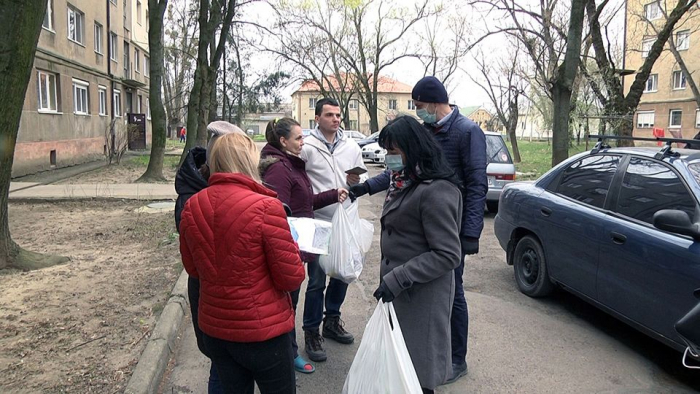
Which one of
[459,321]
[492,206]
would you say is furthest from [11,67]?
[492,206]

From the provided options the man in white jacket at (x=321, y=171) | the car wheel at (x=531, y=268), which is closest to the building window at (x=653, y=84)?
the car wheel at (x=531, y=268)

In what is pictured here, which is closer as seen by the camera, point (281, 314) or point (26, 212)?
point (281, 314)

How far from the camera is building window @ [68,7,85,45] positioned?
20.3 meters

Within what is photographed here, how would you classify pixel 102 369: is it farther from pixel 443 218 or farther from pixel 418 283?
pixel 443 218

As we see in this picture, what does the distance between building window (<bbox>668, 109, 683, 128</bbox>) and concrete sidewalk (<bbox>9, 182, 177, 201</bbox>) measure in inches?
1478

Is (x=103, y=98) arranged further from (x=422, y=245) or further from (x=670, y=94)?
(x=670, y=94)

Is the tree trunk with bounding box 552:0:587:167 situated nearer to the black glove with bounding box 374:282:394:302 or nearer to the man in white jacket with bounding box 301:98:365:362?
the man in white jacket with bounding box 301:98:365:362

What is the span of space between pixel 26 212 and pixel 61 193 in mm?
2197

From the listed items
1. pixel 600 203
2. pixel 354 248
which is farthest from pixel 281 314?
pixel 600 203

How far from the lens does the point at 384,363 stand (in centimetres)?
243

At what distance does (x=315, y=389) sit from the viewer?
3.54 metres

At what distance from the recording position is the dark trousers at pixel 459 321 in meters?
3.51

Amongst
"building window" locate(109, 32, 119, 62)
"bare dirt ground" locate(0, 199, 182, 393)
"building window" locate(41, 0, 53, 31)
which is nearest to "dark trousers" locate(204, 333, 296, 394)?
"bare dirt ground" locate(0, 199, 182, 393)

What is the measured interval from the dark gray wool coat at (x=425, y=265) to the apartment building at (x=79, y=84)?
49.8ft
